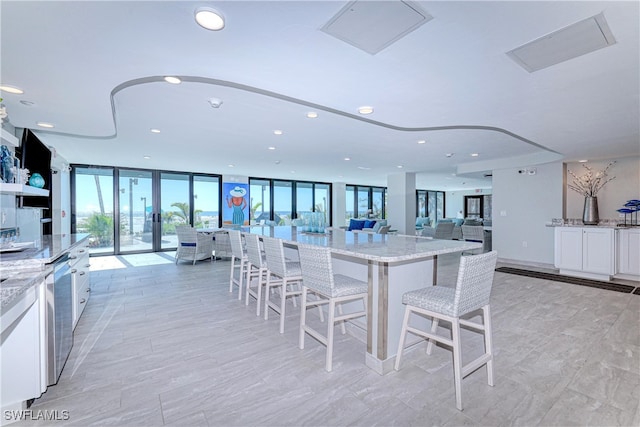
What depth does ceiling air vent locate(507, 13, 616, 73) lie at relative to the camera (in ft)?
5.50

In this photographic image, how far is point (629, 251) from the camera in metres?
4.96

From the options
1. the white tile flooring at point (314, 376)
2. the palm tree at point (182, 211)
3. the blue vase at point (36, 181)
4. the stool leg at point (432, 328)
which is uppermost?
the blue vase at point (36, 181)

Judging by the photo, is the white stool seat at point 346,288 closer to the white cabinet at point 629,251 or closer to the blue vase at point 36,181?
the blue vase at point 36,181

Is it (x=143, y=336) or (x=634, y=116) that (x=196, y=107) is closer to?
(x=143, y=336)

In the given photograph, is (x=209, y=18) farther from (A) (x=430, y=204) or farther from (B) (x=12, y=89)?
(A) (x=430, y=204)

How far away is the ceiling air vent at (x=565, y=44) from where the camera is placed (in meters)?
1.68

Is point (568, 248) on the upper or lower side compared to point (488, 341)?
upper

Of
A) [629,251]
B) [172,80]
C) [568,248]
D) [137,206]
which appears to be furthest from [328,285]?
[137,206]

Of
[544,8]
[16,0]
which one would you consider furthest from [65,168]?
[544,8]

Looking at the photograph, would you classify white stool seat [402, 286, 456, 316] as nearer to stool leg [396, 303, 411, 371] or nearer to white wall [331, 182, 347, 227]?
stool leg [396, 303, 411, 371]

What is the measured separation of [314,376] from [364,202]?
38.2 ft

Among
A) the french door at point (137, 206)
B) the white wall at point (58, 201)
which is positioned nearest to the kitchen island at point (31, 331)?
the white wall at point (58, 201)

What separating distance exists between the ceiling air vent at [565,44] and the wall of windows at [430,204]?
1367cm

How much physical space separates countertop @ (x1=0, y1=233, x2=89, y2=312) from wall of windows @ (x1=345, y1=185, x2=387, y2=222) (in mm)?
10958
